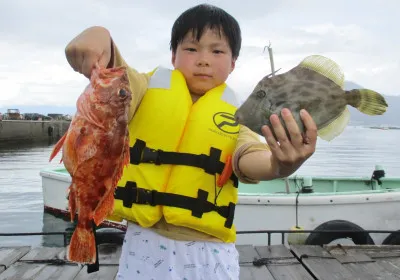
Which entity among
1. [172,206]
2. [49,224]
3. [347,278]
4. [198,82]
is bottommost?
[49,224]

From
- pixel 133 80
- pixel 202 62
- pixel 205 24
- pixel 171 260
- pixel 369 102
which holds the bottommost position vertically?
pixel 171 260

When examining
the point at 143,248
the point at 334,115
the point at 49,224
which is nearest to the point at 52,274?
the point at 143,248

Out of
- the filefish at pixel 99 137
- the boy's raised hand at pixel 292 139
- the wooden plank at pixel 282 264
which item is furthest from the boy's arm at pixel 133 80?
the wooden plank at pixel 282 264

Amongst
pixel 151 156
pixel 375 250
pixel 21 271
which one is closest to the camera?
pixel 151 156

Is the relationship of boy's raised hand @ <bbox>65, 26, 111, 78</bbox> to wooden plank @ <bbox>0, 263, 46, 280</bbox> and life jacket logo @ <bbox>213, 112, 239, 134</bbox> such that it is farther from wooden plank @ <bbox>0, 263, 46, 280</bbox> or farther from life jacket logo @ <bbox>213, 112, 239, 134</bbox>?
wooden plank @ <bbox>0, 263, 46, 280</bbox>

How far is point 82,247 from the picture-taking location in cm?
276

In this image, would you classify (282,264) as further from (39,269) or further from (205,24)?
(205,24)

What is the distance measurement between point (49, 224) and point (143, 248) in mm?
13047

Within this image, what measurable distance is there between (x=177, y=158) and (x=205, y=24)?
3.14ft

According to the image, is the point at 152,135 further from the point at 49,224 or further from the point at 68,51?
the point at 49,224

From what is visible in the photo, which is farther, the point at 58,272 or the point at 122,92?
the point at 58,272

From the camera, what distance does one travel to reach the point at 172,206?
2967 mm

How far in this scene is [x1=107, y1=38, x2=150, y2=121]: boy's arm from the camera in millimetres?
2721

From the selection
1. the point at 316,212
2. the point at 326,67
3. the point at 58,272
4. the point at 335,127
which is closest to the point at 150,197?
the point at 335,127
